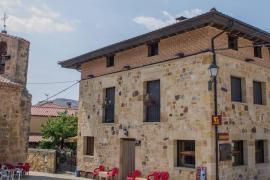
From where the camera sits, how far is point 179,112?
11.8 metres

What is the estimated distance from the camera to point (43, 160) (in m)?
18.7

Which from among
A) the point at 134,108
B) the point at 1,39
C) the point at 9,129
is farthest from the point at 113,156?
the point at 1,39

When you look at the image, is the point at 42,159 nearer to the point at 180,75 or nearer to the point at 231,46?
the point at 180,75

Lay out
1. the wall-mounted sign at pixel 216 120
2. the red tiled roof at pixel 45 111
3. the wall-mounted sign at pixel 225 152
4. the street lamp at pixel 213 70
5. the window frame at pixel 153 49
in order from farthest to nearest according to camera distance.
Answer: the red tiled roof at pixel 45 111 → the window frame at pixel 153 49 → the wall-mounted sign at pixel 225 152 → the wall-mounted sign at pixel 216 120 → the street lamp at pixel 213 70

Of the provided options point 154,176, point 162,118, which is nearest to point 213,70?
point 162,118

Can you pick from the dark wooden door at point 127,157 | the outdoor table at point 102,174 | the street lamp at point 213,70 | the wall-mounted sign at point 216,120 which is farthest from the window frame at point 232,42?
the outdoor table at point 102,174

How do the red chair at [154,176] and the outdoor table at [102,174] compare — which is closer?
the red chair at [154,176]

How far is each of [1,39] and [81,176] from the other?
26.9ft

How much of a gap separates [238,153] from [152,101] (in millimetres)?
3855

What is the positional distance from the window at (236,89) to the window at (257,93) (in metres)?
1.06

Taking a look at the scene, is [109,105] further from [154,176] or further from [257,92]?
[257,92]

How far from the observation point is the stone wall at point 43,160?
717 inches

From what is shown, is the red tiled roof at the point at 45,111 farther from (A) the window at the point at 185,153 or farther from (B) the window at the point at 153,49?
(A) the window at the point at 185,153

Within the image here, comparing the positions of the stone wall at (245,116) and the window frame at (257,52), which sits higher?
the window frame at (257,52)
